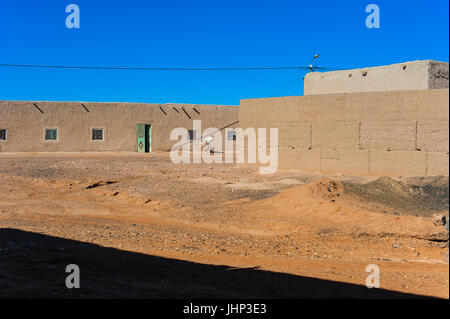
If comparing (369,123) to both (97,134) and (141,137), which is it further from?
(97,134)

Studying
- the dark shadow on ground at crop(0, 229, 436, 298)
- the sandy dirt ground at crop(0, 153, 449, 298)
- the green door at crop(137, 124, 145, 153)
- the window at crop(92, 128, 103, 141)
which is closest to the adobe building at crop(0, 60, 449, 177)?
the sandy dirt ground at crop(0, 153, 449, 298)

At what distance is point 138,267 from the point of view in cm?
619

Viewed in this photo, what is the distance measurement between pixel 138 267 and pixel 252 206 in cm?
555

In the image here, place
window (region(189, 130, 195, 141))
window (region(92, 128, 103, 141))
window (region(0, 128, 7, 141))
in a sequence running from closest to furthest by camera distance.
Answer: window (region(0, 128, 7, 141)) < window (region(92, 128, 103, 141)) < window (region(189, 130, 195, 141))

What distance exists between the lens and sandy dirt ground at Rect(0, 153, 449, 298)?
5.42 m

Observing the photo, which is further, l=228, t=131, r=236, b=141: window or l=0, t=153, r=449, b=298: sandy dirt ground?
l=228, t=131, r=236, b=141: window

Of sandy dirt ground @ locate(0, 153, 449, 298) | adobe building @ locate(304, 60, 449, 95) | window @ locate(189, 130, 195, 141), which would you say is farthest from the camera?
window @ locate(189, 130, 195, 141)

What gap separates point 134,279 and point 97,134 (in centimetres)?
2623

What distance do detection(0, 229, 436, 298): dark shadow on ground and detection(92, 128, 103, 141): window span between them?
935 inches

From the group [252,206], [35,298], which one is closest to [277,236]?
[252,206]

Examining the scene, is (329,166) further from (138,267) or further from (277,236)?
(138,267)

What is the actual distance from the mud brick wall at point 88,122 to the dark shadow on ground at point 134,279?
23.7m

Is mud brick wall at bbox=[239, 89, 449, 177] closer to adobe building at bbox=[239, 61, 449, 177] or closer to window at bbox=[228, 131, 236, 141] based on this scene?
adobe building at bbox=[239, 61, 449, 177]
